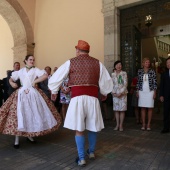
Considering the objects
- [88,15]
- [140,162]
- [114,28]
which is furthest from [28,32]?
[140,162]

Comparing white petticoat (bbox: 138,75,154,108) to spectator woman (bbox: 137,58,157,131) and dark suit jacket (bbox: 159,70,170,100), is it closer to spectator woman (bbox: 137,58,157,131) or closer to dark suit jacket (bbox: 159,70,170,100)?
spectator woman (bbox: 137,58,157,131)

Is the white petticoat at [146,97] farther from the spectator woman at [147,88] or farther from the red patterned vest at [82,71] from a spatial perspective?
the red patterned vest at [82,71]

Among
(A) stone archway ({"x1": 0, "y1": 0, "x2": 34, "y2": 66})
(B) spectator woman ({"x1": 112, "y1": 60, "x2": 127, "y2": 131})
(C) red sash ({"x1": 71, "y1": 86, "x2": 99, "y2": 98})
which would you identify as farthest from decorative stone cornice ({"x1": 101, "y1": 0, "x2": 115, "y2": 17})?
(C) red sash ({"x1": 71, "y1": 86, "x2": 99, "y2": 98})

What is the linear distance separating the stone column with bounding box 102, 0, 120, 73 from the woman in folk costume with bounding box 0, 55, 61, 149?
9.99ft

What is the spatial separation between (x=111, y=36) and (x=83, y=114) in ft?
13.4

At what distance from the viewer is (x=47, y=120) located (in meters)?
3.41

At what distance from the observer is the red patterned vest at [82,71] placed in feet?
8.41

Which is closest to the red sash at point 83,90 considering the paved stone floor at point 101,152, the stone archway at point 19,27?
the paved stone floor at point 101,152

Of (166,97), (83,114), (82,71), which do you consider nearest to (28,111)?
(83,114)

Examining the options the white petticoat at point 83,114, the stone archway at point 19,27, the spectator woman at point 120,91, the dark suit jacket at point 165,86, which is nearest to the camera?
the white petticoat at point 83,114

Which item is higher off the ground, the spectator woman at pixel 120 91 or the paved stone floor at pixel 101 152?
the spectator woman at pixel 120 91

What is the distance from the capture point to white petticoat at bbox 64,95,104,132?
2.54 meters

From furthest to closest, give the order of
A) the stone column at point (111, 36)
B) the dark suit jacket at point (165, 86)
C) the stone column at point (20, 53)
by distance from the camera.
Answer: the stone column at point (20, 53)
the stone column at point (111, 36)
the dark suit jacket at point (165, 86)

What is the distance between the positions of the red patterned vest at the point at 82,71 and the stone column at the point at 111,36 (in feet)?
11.7
